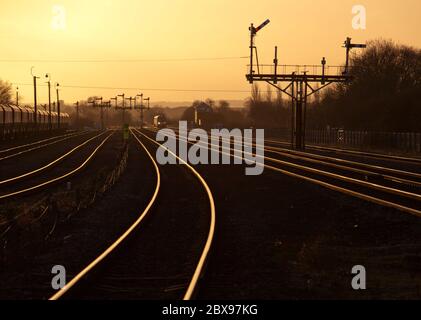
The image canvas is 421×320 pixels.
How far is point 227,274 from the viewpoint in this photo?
896 cm

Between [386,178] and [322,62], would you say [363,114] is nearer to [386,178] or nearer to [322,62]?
[322,62]

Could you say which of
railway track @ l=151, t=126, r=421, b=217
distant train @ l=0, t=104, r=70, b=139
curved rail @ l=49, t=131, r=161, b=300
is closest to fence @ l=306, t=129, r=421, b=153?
railway track @ l=151, t=126, r=421, b=217

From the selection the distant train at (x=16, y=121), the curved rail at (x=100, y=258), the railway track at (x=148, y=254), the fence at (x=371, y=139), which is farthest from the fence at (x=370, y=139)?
the curved rail at (x=100, y=258)

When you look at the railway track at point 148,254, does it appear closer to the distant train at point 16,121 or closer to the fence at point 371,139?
the fence at point 371,139

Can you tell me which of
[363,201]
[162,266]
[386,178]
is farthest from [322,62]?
[162,266]

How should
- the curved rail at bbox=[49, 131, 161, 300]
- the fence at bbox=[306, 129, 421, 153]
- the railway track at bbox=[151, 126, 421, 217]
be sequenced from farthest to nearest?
the fence at bbox=[306, 129, 421, 153]
the railway track at bbox=[151, 126, 421, 217]
the curved rail at bbox=[49, 131, 161, 300]

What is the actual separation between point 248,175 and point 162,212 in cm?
1114

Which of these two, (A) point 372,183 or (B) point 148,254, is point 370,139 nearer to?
(A) point 372,183

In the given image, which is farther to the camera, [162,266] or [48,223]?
[48,223]

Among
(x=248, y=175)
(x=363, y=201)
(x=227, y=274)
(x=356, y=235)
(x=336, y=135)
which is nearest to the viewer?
(x=227, y=274)

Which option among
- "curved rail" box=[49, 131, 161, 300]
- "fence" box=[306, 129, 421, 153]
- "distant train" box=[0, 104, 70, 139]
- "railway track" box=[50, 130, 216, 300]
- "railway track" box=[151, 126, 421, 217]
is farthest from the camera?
"distant train" box=[0, 104, 70, 139]

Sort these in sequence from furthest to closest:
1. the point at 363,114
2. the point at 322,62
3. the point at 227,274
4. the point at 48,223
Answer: the point at 363,114
the point at 322,62
the point at 48,223
the point at 227,274

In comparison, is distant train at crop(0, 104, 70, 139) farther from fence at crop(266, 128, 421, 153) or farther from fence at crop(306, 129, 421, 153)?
fence at crop(306, 129, 421, 153)

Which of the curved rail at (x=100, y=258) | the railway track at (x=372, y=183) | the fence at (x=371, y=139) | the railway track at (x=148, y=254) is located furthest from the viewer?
the fence at (x=371, y=139)
